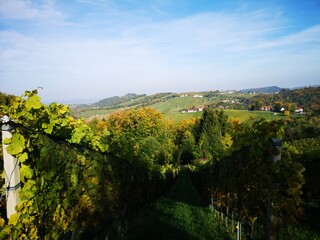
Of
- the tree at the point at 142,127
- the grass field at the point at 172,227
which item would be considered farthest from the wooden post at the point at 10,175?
the tree at the point at 142,127

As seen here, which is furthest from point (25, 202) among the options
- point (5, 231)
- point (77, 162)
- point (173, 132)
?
point (173, 132)

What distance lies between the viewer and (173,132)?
2751 inches

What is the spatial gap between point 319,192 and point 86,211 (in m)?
11.0

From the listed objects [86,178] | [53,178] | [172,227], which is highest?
[53,178]

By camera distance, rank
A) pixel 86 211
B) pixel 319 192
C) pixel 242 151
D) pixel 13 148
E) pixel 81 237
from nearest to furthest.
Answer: pixel 13 148 < pixel 86 211 < pixel 242 151 < pixel 81 237 < pixel 319 192

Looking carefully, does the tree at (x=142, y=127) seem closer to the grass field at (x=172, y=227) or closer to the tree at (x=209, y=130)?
the tree at (x=209, y=130)

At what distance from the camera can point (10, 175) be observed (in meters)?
2.36

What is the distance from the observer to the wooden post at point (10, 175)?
2.28 m

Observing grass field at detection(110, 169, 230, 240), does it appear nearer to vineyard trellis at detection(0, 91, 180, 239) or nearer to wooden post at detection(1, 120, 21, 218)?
vineyard trellis at detection(0, 91, 180, 239)

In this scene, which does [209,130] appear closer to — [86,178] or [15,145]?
[86,178]

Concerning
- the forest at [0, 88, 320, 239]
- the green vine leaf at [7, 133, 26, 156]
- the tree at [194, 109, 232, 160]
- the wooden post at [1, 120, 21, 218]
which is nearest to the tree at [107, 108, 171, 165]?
the tree at [194, 109, 232, 160]

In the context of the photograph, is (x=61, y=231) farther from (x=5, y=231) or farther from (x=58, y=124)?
(x=58, y=124)

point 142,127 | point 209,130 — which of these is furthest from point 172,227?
point 209,130

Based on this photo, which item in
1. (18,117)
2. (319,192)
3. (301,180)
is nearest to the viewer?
(301,180)
